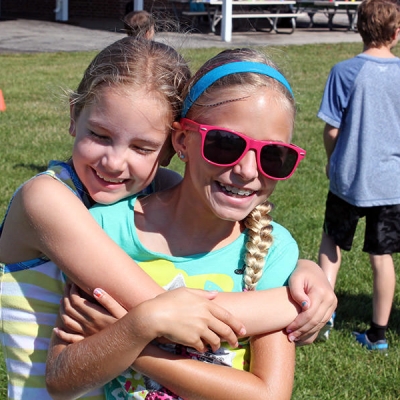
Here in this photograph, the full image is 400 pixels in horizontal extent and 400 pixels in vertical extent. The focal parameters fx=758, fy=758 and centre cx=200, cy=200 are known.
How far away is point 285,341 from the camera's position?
6.49 ft

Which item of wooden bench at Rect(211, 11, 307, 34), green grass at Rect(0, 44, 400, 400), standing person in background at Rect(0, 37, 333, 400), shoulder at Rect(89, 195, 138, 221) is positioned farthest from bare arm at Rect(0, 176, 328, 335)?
wooden bench at Rect(211, 11, 307, 34)

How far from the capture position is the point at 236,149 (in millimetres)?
1896

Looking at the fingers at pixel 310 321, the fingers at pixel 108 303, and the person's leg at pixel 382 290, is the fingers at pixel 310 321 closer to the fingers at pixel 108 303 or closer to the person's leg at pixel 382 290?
the fingers at pixel 108 303

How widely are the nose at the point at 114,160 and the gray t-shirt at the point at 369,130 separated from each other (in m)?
3.05

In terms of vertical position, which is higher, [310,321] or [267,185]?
[267,185]

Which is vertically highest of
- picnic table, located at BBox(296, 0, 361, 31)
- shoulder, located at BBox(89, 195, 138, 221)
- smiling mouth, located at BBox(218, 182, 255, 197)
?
smiling mouth, located at BBox(218, 182, 255, 197)

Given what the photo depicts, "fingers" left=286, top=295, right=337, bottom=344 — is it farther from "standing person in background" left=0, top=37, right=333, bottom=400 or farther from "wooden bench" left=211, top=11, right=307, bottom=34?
"wooden bench" left=211, top=11, right=307, bottom=34

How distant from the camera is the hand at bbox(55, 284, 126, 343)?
187cm

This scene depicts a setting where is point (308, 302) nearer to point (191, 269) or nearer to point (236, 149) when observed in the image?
point (191, 269)

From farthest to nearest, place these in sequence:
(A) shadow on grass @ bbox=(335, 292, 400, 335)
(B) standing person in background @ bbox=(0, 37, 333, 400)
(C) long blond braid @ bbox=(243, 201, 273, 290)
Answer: (A) shadow on grass @ bbox=(335, 292, 400, 335) < (C) long blond braid @ bbox=(243, 201, 273, 290) < (B) standing person in background @ bbox=(0, 37, 333, 400)

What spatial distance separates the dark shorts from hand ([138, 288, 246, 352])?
3.14m

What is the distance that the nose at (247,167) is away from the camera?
1906 millimetres

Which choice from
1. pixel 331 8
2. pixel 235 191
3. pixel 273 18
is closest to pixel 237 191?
pixel 235 191

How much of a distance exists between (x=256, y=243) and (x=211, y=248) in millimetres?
125
